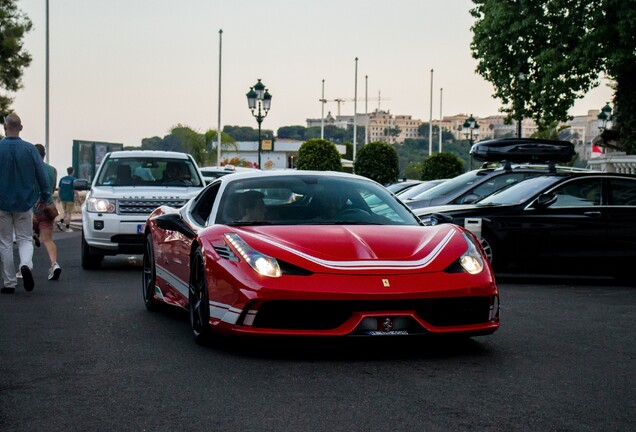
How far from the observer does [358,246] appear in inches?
299

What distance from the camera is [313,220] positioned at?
842 cm

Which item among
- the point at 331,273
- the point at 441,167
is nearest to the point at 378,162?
the point at 441,167

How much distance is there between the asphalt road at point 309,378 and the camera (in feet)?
18.0

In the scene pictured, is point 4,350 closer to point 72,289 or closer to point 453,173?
point 72,289

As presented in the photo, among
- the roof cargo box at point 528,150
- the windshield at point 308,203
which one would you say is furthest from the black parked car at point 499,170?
the windshield at point 308,203

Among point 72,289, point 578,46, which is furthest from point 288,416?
point 578,46

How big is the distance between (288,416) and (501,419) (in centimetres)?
103

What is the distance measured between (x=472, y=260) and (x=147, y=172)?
9.91 meters

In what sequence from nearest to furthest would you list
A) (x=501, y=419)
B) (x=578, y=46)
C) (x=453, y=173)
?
(x=501, y=419) → (x=578, y=46) → (x=453, y=173)

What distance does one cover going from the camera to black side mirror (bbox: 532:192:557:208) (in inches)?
569

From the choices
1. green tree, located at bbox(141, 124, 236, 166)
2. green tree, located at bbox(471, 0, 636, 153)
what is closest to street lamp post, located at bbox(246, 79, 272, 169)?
green tree, located at bbox(471, 0, 636, 153)

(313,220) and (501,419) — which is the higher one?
(313,220)

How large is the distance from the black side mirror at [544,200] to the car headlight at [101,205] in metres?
5.77

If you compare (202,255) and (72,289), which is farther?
(72,289)
